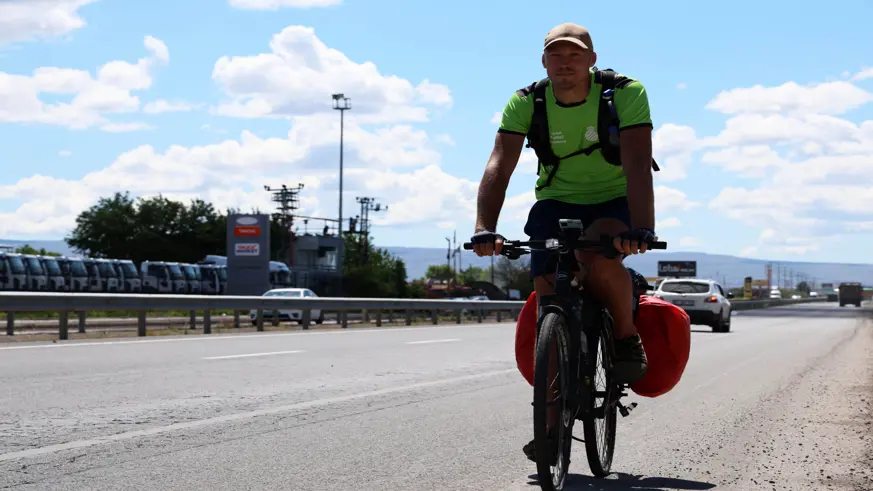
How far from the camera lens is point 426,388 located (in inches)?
358

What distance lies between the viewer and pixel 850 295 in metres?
117

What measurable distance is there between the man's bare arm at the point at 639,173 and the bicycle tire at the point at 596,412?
1.83ft

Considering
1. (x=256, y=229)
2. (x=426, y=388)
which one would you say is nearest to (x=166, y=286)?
(x=256, y=229)

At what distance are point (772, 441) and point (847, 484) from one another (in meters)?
1.38

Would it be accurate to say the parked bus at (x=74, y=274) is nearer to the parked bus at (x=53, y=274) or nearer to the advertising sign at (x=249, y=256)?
the parked bus at (x=53, y=274)

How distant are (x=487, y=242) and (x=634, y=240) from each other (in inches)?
22.2

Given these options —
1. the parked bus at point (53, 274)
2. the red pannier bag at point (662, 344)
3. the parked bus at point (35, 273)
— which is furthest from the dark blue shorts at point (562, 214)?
the parked bus at point (53, 274)

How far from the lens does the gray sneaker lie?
4797 mm

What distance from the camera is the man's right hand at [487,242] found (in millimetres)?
4301

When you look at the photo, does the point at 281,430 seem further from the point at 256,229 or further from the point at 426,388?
the point at 256,229

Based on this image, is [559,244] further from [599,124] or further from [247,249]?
[247,249]

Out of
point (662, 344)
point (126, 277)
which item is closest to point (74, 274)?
point (126, 277)

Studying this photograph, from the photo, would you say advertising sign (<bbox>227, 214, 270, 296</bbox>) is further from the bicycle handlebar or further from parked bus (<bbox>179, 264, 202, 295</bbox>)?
the bicycle handlebar

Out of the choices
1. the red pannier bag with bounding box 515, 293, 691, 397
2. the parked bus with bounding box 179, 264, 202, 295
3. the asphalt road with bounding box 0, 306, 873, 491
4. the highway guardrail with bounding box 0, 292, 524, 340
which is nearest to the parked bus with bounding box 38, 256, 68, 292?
the parked bus with bounding box 179, 264, 202, 295
